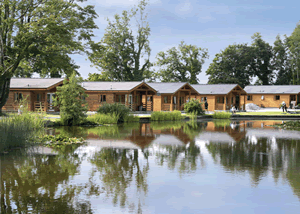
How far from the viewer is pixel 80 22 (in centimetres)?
2991

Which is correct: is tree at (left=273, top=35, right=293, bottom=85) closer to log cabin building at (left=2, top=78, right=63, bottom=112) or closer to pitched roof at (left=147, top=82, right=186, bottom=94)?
pitched roof at (left=147, top=82, right=186, bottom=94)

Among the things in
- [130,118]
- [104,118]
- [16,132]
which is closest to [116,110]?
[130,118]

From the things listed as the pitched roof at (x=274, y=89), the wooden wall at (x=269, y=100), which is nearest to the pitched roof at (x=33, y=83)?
the pitched roof at (x=274, y=89)

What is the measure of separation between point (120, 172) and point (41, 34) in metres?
19.6

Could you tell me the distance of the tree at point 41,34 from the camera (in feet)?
84.7

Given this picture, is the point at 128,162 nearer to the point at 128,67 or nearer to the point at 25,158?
the point at 25,158

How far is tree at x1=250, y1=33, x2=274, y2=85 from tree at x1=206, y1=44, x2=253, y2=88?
1.56m

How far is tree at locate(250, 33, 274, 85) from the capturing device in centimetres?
Result: 7444

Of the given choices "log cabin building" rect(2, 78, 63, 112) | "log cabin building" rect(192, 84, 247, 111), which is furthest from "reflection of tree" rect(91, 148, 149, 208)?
"log cabin building" rect(192, 84, 247, 111)

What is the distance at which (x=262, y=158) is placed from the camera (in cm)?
1116

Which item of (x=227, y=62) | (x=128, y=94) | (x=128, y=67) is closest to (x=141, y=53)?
(x=128, y=67)

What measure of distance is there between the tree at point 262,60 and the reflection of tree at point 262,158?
204 feet

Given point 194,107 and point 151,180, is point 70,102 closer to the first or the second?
point 194,107

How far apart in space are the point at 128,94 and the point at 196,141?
27621 millimetres
